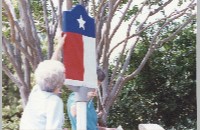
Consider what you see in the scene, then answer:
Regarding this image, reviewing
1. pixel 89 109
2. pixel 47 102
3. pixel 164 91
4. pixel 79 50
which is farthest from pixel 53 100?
pixel 164 91

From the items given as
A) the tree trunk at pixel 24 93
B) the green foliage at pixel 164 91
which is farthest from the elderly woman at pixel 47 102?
the green foliage at pixel 164 91

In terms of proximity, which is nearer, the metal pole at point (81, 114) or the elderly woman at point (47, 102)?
the elderly woman at point (47, 102)

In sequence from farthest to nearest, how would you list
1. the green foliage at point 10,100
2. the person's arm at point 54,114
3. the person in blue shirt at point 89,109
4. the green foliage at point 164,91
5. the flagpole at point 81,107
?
the green foliage at point 10,100 → the green foliage at point 164,91 → the person in blue shirt at point 89,109 → the flagpole at point 81,107 → the person's arm at point 54,114

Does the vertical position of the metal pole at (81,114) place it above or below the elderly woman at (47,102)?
below

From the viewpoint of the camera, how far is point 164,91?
8.13 meters

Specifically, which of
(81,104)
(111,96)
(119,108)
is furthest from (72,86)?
(119,108)

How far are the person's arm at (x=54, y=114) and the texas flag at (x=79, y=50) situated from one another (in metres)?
0.49

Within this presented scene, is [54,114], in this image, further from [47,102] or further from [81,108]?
[81,108]

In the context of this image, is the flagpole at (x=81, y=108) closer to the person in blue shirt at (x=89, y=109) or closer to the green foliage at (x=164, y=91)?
the person in blue shirt at (x=89, y=109)

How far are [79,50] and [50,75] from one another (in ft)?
2.10

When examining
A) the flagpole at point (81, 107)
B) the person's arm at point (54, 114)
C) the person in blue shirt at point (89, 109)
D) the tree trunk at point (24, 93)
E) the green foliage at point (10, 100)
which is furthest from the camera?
the green foliage at point (10, 100)

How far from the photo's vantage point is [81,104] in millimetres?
2848

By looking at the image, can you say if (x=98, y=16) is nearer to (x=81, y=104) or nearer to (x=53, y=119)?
(x=81, y=104)

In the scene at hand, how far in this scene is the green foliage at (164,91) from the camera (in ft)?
26.3
